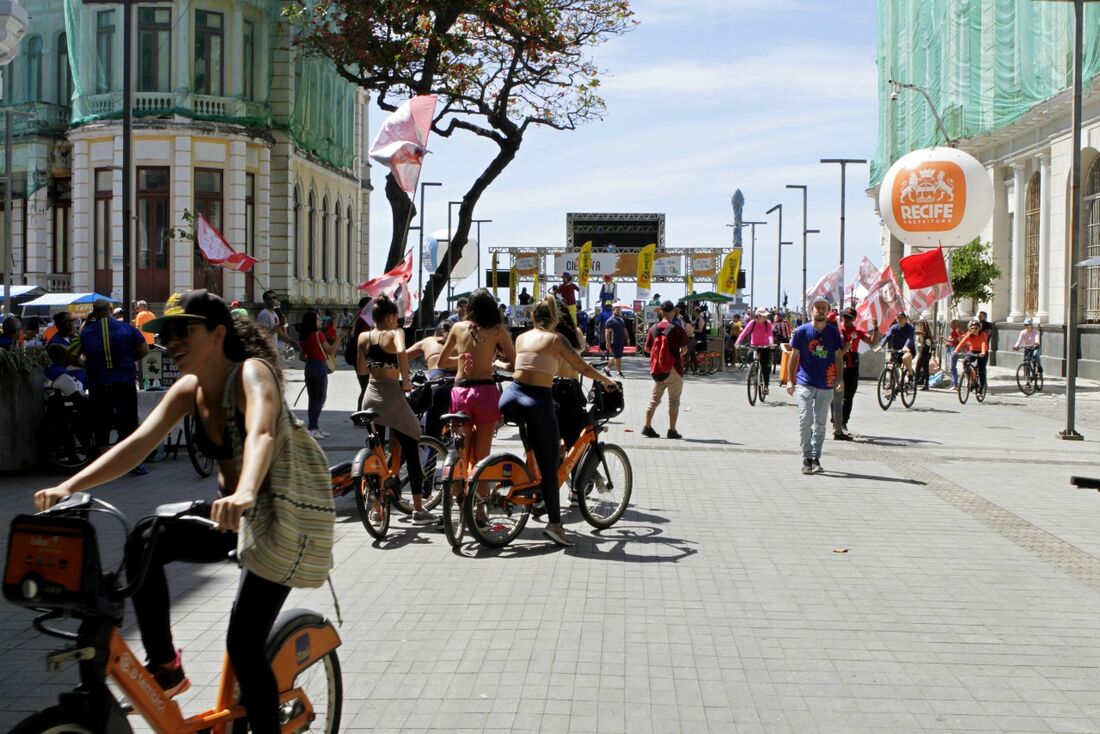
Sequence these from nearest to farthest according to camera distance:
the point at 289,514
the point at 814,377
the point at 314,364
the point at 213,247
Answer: the point at 289,514 < the point at 814,377 < the point at 314,364 < the point at 213,247

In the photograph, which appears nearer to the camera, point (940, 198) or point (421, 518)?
point (421, 518)

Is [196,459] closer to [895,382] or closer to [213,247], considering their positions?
[895,382]

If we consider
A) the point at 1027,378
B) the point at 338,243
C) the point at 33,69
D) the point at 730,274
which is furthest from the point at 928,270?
the point at 33,69

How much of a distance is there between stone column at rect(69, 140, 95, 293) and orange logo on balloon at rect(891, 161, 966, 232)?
75.3 ft

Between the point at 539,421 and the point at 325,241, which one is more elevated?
the point at 325,241

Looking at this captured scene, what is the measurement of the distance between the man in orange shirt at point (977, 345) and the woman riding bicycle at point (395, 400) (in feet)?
54.8

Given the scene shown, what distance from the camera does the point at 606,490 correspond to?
962 cm

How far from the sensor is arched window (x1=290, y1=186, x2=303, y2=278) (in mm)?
42094

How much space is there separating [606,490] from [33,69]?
3841 centimetres

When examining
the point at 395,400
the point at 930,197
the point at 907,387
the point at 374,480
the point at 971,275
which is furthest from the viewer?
the point at 971,275

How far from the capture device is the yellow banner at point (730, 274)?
46.7 meters

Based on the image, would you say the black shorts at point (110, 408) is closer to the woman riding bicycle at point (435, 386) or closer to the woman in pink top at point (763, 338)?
the woman riding bicycle at point (435, 386)

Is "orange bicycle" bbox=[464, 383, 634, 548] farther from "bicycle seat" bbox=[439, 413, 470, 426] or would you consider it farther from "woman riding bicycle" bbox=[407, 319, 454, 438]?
"woman riding bicycle" bbox=[407, 319, 454, 438]

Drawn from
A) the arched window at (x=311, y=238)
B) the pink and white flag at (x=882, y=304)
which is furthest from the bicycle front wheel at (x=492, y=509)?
the arched window at (x=311, y=238)
